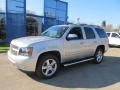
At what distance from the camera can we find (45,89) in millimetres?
6426

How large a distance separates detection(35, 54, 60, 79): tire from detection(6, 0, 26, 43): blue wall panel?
13.9 m

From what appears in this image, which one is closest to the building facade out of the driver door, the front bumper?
the driver door

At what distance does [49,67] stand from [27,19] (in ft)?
63.1

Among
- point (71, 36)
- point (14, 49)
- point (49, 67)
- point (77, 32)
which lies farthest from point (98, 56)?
point (14, 49)

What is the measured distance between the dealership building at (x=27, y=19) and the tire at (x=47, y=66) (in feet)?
29.0

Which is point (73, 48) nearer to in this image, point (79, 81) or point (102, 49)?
point (79, 81)

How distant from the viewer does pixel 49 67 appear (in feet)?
25.1

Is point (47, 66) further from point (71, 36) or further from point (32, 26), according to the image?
point (32, 26)

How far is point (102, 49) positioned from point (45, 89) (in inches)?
220

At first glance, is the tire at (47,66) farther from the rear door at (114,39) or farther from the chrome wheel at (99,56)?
the rear door at (114,39)

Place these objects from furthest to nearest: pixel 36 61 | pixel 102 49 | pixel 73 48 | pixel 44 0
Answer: pixel 44 0, pixel 102 49, pixel 73 48, pixel 36 61

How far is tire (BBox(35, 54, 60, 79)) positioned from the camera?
7.30 meters

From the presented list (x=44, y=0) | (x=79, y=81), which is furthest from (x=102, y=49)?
(x=44, y=0)

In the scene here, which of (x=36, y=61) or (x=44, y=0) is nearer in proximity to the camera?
(x=36, y=61)
